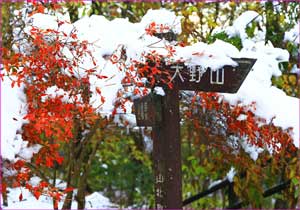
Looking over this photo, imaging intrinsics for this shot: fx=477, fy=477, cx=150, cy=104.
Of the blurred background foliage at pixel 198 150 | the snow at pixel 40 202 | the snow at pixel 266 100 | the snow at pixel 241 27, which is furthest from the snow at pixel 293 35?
the snow at pixel 40 202

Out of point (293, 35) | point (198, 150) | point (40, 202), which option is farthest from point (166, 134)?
point (198, 150)

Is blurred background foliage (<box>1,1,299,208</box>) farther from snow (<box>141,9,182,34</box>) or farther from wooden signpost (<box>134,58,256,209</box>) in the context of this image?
wooden signpost (<box>134,58,256,209</box>)

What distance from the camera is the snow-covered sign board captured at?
2721mm

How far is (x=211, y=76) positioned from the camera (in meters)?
2.78

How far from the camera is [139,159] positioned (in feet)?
21.1

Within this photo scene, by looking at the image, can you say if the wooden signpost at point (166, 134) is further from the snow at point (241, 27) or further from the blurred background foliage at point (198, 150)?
the snow at point (241, 27)

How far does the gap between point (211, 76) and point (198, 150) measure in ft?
11.8

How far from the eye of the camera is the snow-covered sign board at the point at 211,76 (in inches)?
107

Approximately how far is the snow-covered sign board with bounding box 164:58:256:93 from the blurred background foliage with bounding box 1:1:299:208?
0.88 meters

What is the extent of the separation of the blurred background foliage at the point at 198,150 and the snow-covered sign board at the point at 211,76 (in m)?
0.88

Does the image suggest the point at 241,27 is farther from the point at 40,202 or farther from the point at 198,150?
the point at 40,202

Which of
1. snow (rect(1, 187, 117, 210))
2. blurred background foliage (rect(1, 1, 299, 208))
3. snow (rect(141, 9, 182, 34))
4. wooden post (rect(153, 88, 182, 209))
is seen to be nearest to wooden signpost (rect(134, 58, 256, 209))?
wooden post (rect(153, 88, 182, 209))

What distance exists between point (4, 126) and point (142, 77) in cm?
87

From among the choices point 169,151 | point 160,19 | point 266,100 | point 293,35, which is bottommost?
point 169,151
